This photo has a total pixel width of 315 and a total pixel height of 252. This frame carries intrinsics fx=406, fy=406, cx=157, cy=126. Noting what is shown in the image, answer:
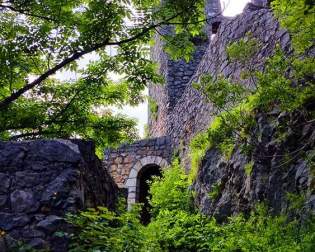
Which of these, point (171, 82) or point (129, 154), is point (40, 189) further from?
point (171, 82)

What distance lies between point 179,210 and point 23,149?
131 inches

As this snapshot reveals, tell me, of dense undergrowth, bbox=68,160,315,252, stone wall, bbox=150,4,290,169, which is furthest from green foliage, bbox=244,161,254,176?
stone wall, bbox=150,4,290,169

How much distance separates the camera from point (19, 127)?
6516 mm

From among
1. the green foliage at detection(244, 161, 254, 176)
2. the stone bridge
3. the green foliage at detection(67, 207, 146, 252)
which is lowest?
the green foliage at detection(67, 207, 146, 252)

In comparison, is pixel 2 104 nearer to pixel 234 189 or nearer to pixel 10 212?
pixel 10 212

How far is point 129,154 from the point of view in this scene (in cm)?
1181

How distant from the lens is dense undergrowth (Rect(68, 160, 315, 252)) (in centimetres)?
328

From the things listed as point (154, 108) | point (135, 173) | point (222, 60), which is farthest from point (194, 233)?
point (154, 108)

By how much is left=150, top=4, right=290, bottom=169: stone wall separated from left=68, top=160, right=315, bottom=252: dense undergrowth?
7.16ft

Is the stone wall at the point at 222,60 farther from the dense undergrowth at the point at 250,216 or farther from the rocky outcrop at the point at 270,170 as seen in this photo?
the rocky outcrop at the point at 270,170

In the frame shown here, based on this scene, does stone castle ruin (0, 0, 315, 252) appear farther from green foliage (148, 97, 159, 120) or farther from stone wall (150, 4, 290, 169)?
green foliage (148, 97, 159, 120)

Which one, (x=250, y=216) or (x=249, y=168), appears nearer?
(x=250, y=216)

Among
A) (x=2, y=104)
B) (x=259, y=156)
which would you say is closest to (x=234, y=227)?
(x=259, y=156)

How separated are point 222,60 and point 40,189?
4871 millimetres
